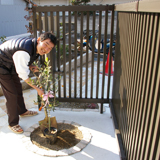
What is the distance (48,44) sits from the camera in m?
2.69

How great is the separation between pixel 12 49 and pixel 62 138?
1570mm

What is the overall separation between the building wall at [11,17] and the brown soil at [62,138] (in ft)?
16.0

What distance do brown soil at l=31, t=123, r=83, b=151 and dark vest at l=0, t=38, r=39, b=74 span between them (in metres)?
1.14

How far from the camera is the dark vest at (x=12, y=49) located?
271cm

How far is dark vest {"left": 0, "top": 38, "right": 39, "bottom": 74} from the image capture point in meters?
2.71

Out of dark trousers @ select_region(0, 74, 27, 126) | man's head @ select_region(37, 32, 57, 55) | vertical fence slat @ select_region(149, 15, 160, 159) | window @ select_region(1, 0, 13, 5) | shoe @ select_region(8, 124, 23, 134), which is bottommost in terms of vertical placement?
shoe @ select_region(8, 124, 23, 134)

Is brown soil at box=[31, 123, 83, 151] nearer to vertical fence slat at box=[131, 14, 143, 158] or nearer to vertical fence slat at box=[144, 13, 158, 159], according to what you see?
vertical fence slat at box=[131, 14, 143, 158]

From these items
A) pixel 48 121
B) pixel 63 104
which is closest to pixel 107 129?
pixel 48 121

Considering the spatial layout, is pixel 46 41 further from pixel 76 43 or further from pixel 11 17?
pixel 11 17

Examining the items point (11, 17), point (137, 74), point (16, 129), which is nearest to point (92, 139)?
point (16, 129)

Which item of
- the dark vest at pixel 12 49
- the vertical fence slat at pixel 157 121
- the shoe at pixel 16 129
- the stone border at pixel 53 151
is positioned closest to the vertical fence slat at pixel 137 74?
the vertical fence slat at pixel 157 121

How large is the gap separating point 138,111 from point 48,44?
1547 millimetres

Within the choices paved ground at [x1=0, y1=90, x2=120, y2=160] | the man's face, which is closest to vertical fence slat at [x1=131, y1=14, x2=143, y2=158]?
paved ground at [x1=0, y1=90, x2=120, y2=160]

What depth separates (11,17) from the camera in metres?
7.34
